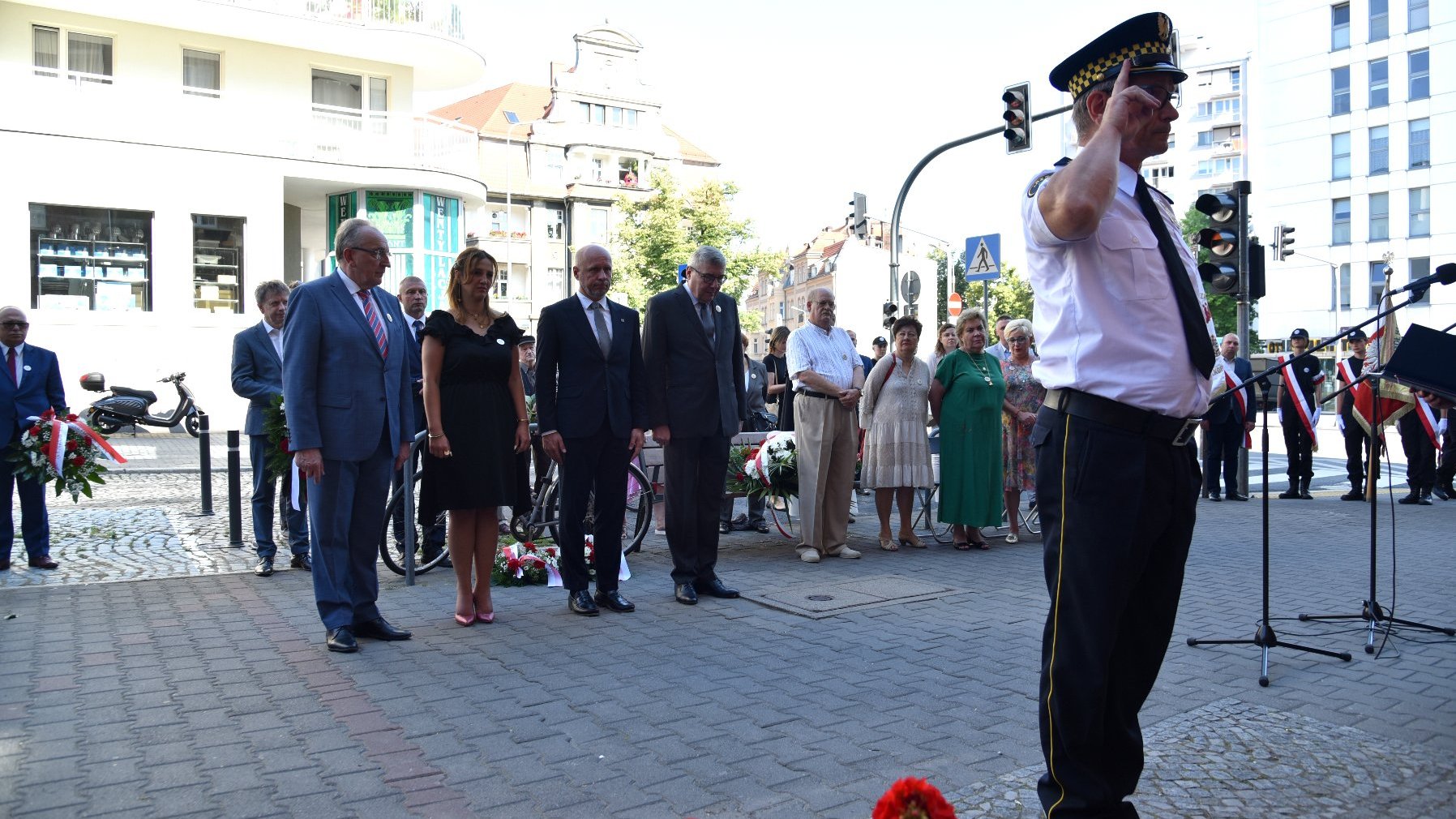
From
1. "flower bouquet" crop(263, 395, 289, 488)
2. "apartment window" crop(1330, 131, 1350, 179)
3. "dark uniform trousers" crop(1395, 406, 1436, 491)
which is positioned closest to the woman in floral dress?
"flower bouquet" crop(263, 395, 289, 488)

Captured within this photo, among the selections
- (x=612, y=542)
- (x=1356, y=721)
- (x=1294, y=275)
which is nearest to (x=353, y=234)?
(x=612, y=542)

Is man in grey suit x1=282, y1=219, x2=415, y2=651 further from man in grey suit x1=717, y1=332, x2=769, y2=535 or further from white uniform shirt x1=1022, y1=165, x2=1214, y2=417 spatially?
man in grey suit x1=717, y1=332, x2=769, y2=535

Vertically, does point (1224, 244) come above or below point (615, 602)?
above

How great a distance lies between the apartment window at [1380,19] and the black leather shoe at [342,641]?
63.0 metres

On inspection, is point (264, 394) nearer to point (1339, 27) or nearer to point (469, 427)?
point (469, 427)

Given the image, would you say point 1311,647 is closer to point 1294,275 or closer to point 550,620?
point 550,620

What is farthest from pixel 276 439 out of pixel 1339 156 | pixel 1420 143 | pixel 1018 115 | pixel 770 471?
pixel 1339 156

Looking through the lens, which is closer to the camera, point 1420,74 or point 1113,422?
point 1113,422

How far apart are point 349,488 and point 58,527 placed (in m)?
6.18

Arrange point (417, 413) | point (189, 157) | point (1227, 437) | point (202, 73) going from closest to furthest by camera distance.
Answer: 1. point (417, 413)
2. point (1227, 437)
3. point (189, 157)
4. point (202, 73)

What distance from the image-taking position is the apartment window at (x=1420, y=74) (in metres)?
52.3

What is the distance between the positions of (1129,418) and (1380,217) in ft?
203

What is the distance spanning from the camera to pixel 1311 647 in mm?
5480

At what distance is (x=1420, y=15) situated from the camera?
52344mm
